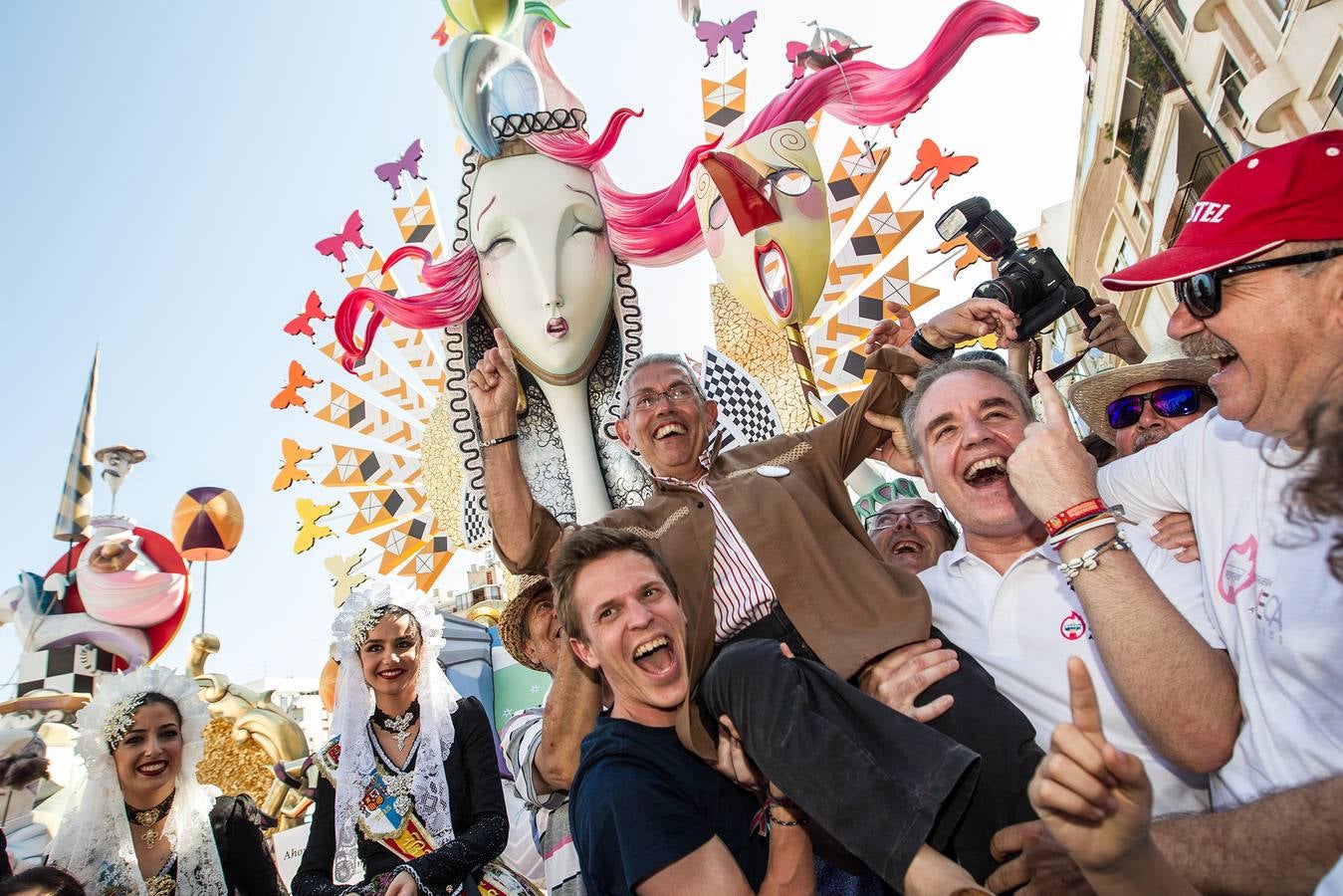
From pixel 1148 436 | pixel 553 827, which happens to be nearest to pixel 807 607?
pixel 553 827

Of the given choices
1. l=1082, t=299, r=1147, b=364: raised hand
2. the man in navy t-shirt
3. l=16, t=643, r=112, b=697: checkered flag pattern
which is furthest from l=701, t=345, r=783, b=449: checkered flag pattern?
l=16, t=643, r=112, b=697: checkered flag pattern

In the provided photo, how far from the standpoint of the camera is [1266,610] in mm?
1356

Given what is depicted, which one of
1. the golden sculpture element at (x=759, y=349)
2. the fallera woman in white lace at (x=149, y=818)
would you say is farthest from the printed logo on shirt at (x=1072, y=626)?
the golden sculpture element at (x=759, y=349)

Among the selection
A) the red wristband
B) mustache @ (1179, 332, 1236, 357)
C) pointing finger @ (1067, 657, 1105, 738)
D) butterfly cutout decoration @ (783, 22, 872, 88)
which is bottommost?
pointing finger @ (1067, 657, 1105, 738)

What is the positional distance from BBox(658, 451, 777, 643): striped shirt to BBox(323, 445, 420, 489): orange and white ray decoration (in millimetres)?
6035

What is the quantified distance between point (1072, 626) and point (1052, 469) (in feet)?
1.33

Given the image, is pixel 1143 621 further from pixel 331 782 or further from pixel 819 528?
pixel 331 782

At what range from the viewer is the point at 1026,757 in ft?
5.02

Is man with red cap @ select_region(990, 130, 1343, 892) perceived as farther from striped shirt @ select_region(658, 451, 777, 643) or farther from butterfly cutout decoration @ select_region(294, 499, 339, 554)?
butterfly cutout decoration @ select_region(294, 499, 339, 554)

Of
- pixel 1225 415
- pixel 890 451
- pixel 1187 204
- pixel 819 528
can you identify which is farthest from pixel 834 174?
pixel 1187 204

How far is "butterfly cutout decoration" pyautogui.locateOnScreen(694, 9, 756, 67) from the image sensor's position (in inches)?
240

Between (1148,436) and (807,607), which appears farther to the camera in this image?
(1148,436)

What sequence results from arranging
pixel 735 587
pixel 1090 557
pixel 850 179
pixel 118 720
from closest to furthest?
pixel 1090 557
pixel 735 587
pixel 118 720
pixel 850 179

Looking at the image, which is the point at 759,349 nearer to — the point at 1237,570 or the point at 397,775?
the point at 397,775
